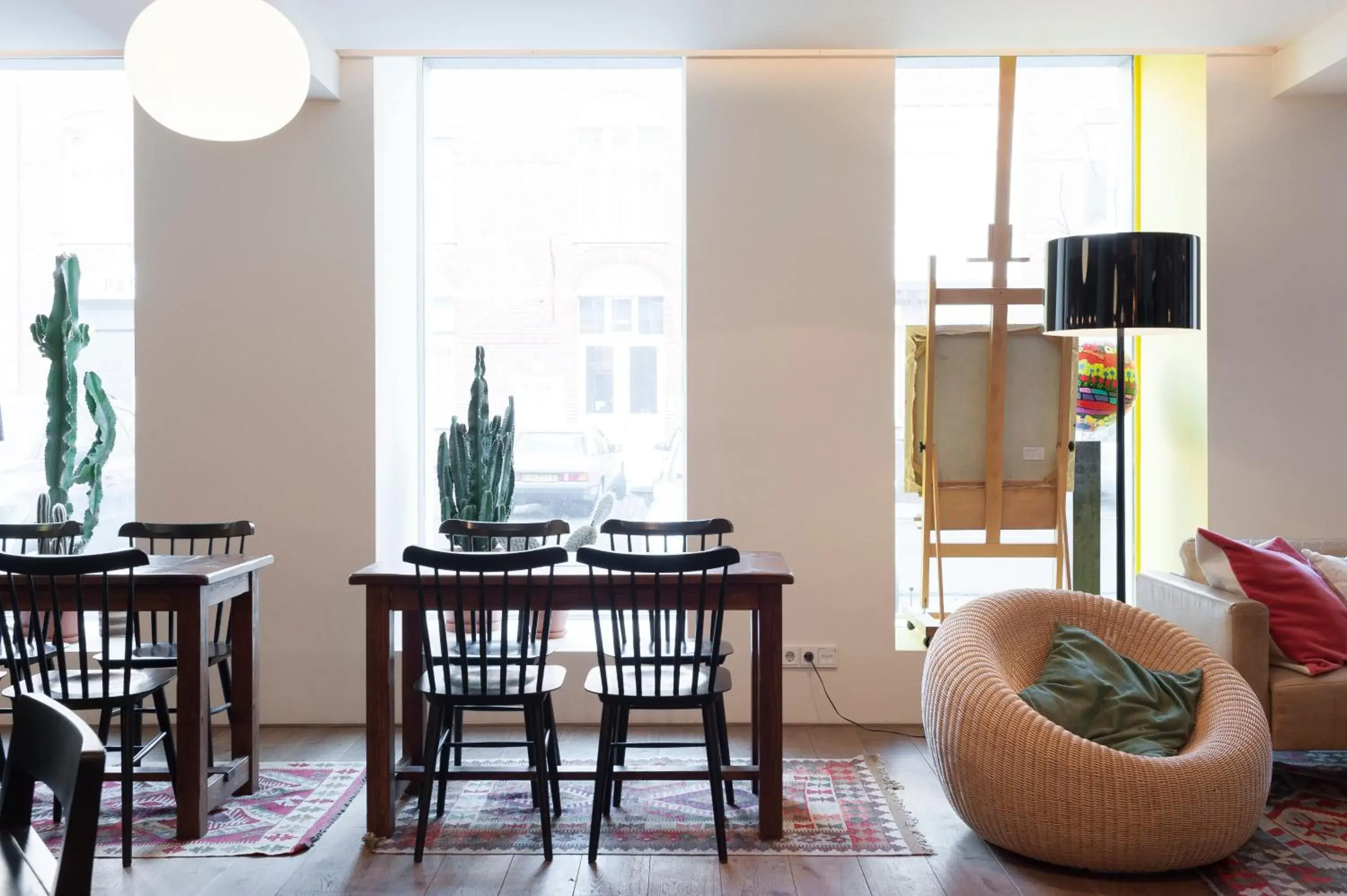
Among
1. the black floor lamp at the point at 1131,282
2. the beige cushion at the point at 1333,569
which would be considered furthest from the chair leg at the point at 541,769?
the beige cushion at the point at 1333,569

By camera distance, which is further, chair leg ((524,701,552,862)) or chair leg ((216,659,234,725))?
chair leg ((216,659,234,725))

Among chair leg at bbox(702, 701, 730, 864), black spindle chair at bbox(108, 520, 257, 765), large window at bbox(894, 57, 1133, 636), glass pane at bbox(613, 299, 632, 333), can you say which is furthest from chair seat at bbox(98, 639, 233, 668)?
large window at bbox(894, 57, 1133, 636)

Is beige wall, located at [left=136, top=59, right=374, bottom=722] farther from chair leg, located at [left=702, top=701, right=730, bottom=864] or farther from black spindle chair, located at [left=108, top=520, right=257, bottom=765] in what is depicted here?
chair leg, located at [left=702, top=701, right=730, bottom=864]

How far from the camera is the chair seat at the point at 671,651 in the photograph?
287 cm

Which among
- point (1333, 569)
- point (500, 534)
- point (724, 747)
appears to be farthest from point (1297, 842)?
point (500, 534)

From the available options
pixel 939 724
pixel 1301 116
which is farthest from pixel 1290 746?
pixel 1301 116

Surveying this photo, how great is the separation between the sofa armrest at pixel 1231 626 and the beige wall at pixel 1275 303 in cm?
95

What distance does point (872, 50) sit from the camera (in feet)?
13.8

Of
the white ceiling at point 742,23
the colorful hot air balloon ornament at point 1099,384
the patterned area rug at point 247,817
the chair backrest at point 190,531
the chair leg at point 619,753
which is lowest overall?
the patterned area rug at point 247,817

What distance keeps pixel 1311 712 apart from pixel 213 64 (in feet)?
11.6

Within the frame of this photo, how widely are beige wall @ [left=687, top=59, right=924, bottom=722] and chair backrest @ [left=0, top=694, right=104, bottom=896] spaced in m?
3.18

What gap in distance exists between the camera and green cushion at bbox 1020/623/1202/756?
2770mm

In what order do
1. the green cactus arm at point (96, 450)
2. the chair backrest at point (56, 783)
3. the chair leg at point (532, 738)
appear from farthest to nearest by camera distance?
the green cactus arm at point (96, 450), the chair leg at point (532, 738), the chair backrest at point (56, 783)

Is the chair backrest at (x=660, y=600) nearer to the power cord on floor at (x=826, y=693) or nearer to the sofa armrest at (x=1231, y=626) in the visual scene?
the power cord on floor at (x=826, y=693)
